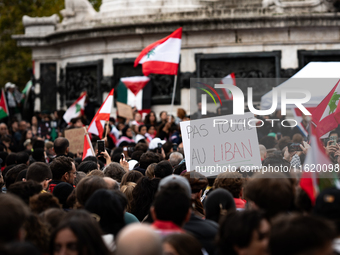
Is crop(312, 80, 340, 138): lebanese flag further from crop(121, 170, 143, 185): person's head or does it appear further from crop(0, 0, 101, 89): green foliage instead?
crop(0, 0, 101, 89): green foliage

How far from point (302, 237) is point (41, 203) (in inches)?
101

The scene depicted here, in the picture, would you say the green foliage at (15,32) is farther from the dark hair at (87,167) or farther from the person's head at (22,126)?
the dark hair at (87,167)

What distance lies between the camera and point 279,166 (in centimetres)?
673

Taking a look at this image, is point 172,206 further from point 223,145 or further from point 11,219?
point 223,145

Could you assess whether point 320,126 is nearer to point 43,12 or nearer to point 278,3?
point 278,3

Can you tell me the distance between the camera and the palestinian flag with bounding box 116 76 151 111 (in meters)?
17.1

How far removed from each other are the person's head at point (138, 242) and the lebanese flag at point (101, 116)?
8.73m

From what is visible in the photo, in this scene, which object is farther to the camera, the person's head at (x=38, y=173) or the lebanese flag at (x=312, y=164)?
the person's head at (x=38, y=173)

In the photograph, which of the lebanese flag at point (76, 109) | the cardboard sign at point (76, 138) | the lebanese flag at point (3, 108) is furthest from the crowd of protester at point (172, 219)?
the lebanese flag at point (3, 108)

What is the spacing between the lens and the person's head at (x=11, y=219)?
345 cm

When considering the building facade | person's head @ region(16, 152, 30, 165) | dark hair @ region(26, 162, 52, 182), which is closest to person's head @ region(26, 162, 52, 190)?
dark hair @ region(26, 162, 52, 182)

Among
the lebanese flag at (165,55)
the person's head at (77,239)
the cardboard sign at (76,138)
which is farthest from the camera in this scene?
the lebanese flag at (165,55)

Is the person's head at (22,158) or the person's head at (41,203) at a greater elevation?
the person's head at (41,203)

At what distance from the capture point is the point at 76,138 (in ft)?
37.4
